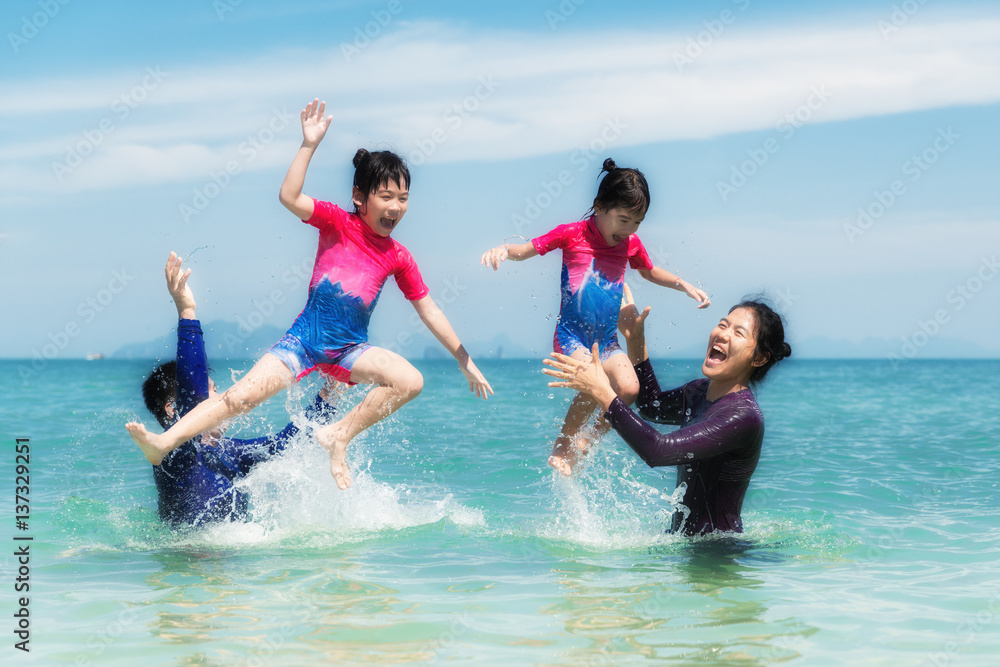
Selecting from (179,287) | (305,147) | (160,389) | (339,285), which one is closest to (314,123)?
(305,147)

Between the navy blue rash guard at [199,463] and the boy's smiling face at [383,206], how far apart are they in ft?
4.21

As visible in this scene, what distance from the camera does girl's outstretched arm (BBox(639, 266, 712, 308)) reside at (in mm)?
6462

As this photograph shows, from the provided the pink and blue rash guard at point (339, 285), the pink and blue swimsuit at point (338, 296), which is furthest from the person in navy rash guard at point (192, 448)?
the pink and blue rash guard at point (339, 285)

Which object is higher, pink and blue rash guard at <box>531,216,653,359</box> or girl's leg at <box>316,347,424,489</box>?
pink and blue rash guard at <box>531,216,653,359</box>

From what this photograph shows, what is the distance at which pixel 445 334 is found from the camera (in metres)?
6.27

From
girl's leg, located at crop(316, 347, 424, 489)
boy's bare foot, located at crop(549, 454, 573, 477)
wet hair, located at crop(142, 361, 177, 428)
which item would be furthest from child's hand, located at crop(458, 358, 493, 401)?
wet hair, located at crop(142, 361, 177, 428)

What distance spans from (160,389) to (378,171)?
1993mm

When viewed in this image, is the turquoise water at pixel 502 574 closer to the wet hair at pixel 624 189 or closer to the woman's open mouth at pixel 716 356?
the woman's open mouth at pixel 716 356

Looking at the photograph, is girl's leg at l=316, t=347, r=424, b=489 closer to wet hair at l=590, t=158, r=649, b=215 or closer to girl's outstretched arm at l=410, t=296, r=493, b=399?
girl's outstretched arm at l=410, t=296, r=493, b=399

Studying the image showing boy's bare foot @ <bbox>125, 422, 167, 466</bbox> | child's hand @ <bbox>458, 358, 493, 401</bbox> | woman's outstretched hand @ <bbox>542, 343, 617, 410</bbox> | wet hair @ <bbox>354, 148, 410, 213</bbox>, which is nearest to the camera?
woman's outstretched hand @ <bbox>542, 343, 617, 410</bbox>

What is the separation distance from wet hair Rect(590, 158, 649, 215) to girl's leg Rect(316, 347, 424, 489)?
1.75m

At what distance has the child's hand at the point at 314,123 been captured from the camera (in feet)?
18.3

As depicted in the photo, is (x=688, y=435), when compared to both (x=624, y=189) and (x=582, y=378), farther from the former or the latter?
(x=624, y=189)

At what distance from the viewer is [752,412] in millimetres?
4953
